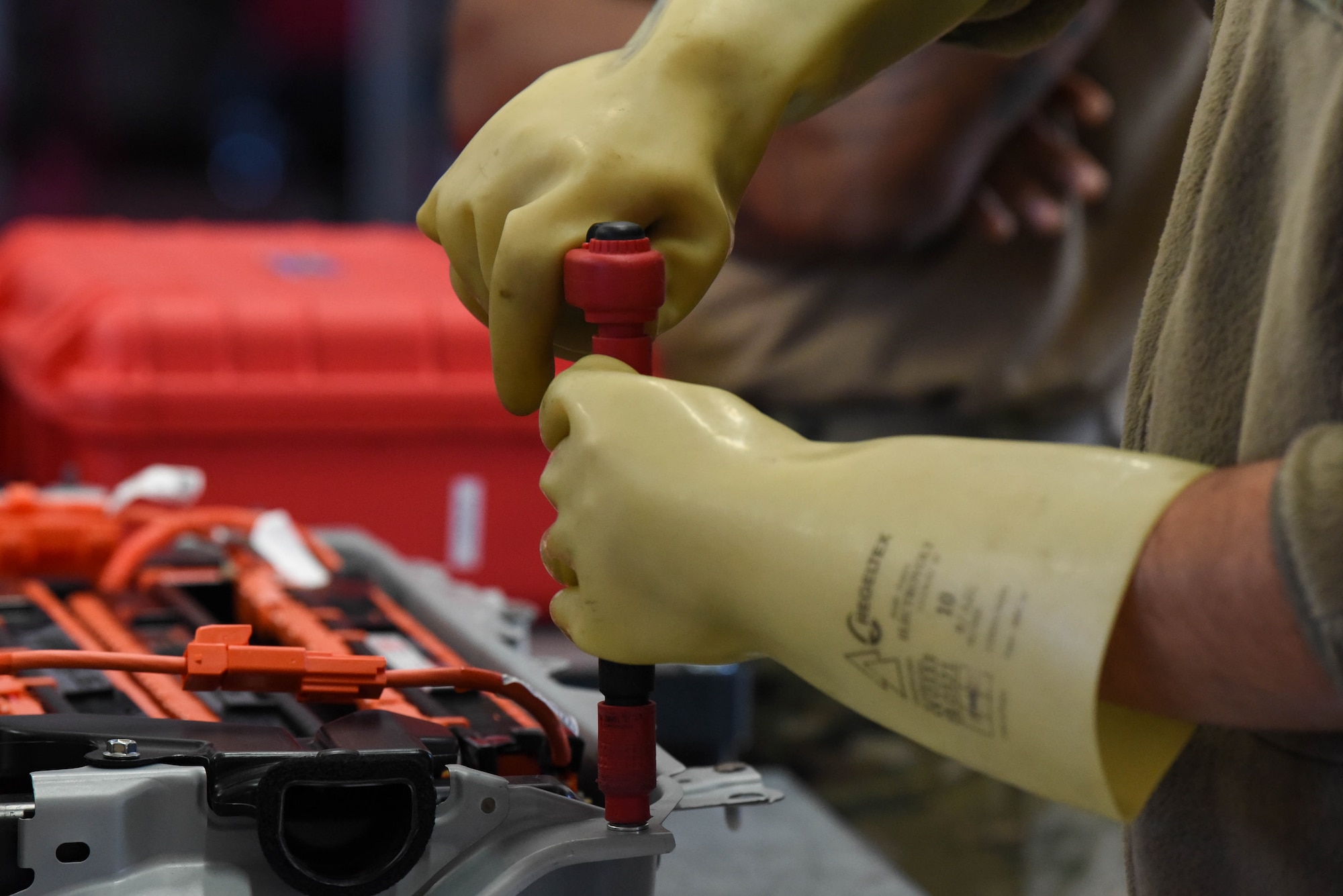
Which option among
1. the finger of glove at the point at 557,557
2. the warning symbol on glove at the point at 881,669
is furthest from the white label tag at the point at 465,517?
the warning symbol on glove at the point at 881,669

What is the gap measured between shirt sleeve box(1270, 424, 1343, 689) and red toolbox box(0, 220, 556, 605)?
110cm

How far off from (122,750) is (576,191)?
11.5 inches

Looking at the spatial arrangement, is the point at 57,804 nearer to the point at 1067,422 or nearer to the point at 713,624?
the point at 713,624

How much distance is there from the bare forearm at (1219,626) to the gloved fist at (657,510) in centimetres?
13

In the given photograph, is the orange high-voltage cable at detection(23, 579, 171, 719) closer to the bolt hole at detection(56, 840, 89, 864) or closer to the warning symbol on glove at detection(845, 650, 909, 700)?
the bolt hole at detection(56, 840, 89, 864)

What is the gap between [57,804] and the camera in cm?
54

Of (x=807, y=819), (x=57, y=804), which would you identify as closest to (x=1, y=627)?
(x=57, y=804)

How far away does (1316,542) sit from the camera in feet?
1.34

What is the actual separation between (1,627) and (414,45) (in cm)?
269

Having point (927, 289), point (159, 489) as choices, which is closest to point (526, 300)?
point (159, 489)

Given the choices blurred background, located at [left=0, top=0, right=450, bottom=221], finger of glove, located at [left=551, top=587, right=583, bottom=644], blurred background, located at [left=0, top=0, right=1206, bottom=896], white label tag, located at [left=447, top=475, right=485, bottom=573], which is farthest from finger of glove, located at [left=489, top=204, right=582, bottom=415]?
blurred background, located at [left=0, top=0, right=450, bottom=221]

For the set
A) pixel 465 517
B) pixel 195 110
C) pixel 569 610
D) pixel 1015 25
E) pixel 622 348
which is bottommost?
pixel 465 517

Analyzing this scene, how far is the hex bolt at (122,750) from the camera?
567 mm

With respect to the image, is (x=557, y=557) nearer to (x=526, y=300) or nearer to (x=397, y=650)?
(x=526, y=300)
